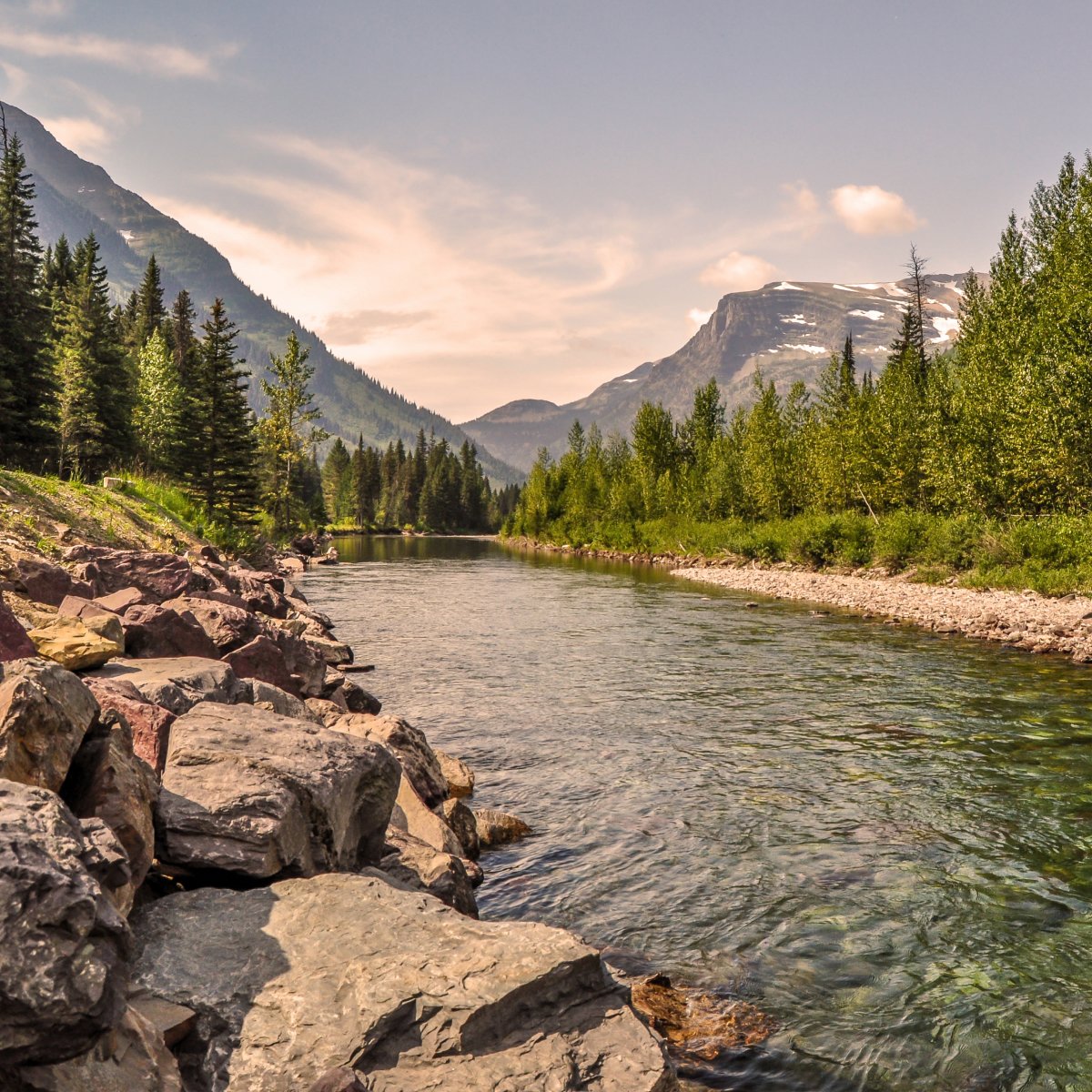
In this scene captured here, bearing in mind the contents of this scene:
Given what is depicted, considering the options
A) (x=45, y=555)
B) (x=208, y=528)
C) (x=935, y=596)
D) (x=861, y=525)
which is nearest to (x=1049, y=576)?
(x=935, y=596)

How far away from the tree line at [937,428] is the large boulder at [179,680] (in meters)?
32.9

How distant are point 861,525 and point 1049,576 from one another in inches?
804

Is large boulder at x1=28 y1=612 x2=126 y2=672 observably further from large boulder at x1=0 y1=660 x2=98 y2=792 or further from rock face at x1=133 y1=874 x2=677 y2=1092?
rock face at x1=133 y1=874 x2=677 y2=1092

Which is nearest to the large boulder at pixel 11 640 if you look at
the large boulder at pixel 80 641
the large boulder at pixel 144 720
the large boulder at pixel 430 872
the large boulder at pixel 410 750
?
the large boulder at pixel 80 641

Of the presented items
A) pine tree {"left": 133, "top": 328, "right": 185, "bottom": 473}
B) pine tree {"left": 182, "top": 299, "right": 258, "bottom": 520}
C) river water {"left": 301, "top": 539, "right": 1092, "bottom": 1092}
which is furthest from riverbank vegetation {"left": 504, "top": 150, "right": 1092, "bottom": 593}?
pine tree {"left": 133, "top": 328, "right": 185, "bottom": 473}

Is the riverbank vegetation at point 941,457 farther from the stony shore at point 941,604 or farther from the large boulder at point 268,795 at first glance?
the large boulder at point 268,795

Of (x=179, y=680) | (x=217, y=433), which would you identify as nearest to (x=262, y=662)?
(x=179, y=680)

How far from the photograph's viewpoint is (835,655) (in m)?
23.6

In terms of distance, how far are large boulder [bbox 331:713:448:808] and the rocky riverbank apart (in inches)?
114

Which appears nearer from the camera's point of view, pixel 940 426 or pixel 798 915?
pixel 798 915

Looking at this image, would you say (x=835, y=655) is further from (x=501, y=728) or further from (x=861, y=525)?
(x=861, y=525)

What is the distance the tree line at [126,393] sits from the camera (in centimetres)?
3728

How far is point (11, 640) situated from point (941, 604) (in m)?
32.2

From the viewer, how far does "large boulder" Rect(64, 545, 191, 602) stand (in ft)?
48.9
